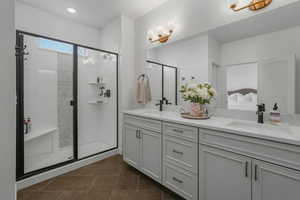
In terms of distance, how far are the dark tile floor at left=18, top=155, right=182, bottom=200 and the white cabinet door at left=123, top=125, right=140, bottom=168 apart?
199 mm

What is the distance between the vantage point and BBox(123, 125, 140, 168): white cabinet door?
2063 millimetres

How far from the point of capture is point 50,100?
2.67 meters

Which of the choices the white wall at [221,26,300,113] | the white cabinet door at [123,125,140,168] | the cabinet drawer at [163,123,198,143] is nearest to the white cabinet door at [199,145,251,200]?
the cabinet drawer at [163,123,198,143]

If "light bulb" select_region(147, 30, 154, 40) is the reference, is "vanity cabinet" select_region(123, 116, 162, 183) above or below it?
below

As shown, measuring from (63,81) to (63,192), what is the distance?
1.89m

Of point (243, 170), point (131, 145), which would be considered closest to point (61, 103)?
point (131, 145)

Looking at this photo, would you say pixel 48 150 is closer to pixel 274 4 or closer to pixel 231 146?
pixel 231 146

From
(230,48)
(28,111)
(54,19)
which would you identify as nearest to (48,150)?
(28,111)

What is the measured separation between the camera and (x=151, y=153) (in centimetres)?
184

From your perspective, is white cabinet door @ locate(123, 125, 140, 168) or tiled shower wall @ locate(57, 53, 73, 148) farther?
tiled shower wall @ locate(57, 53, 73, 148)

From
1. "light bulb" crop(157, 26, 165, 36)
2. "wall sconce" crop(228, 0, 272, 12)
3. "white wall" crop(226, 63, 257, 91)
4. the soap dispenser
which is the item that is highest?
"light bulb" crop(157, 26, 165, 36)

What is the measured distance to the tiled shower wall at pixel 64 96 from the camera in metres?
2.66

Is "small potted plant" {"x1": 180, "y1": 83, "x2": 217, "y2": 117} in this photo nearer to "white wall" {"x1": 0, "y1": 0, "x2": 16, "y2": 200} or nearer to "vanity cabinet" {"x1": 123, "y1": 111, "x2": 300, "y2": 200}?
"vanity cabinet" {"x1": 123, "y1": 111, "x2": 300, "y2": 200}

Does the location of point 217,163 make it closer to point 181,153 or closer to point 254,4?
point 181,153
